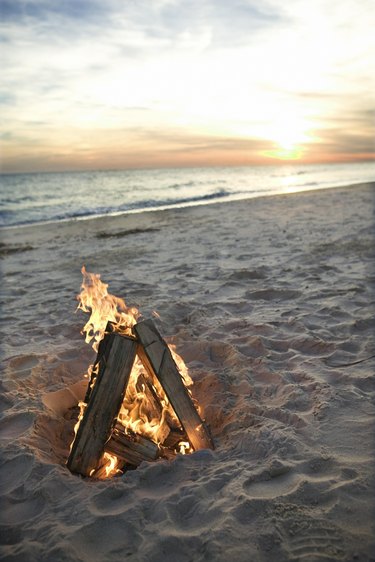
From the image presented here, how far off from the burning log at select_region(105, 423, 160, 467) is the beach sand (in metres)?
0.17

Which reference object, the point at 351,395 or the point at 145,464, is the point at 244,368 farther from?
the point at 145,464

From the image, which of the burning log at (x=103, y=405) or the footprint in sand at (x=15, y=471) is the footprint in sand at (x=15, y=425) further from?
the burning log at (x=103, y=405)

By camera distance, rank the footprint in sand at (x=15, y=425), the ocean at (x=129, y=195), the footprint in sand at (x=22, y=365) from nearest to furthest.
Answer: the footprint in sand at (x=15, y=425)
the footprint in sand at (x=22, y=365)
the ocean at (x=129, y=195)

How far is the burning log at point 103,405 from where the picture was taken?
10.2 feet

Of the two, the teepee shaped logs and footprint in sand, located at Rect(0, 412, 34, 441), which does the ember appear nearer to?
the teepee shaped logs

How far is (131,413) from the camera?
3637mm

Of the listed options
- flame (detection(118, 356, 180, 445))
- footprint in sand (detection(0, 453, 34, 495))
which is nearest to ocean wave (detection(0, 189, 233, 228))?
flame (detection(118, 356, 180, 445))

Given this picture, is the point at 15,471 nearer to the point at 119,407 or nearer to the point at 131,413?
the point at 119,407

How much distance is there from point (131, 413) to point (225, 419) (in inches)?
33.3

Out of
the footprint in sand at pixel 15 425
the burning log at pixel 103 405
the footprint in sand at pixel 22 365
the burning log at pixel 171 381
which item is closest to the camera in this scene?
the burning log at pixel 103 405

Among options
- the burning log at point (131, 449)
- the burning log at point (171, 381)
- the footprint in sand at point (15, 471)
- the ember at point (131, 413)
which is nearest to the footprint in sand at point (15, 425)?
the footprint in sand at point (15, 471)

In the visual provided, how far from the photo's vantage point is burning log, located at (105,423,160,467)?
125 inches

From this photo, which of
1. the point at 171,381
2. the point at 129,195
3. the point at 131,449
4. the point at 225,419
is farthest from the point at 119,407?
the point at 129,195

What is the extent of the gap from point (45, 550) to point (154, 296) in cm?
459
